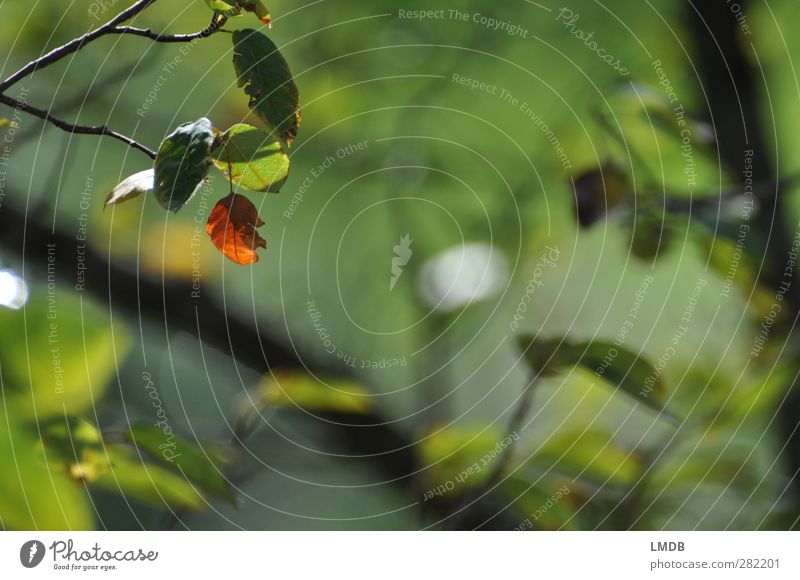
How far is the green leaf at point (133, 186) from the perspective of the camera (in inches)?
15.2

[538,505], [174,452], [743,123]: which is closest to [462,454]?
[538,505]

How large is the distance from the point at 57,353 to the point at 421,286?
0.22 m

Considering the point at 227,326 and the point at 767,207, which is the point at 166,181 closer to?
the point at 227,326

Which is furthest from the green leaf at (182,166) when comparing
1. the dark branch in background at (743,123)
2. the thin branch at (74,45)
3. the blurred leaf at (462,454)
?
the dark branch in background at (743,123)

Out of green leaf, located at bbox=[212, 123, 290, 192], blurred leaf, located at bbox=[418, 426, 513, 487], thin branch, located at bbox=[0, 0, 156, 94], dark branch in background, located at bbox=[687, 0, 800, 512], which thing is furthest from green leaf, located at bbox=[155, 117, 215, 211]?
dark branch in background, located at bbox=[687, 0, 800, 512]

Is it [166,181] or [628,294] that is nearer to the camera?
[166,181]

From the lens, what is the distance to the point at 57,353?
1.45 ft

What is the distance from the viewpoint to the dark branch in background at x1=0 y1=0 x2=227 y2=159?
42 centimetres

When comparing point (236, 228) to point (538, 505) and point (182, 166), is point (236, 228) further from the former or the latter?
point (538, 505)

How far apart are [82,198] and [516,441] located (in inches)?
12.1
